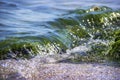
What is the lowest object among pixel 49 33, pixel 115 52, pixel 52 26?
pixel 52 26

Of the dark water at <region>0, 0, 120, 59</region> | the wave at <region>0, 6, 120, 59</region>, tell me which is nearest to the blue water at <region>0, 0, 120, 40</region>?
the dark water at <region>0, 0, 120, 59</region>

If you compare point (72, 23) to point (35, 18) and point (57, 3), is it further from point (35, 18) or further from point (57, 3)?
point (57, 3)

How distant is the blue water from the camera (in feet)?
44.6

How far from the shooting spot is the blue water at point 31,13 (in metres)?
13.6

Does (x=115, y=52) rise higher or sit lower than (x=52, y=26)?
higher

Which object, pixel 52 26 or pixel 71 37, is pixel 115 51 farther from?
pixel 52 26

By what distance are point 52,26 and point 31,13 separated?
275 centimetres

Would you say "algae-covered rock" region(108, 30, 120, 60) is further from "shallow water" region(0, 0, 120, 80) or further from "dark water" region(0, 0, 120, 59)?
"dark water" region(0, 0, 120, 59)

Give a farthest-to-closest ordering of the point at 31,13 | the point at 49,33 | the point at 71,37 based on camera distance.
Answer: the point at 31,13 < the point at 71,37 < the point at 49,33

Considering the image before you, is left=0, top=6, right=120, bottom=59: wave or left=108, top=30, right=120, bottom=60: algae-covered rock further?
left=0, top=6, right=120, bottom=59: wave

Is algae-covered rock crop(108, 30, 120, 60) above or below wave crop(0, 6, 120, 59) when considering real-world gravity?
above

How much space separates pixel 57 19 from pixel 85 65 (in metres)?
6.92

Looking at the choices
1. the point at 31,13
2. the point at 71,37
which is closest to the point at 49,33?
the point at 71,37

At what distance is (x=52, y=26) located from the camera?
49.2ft
